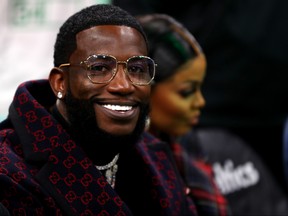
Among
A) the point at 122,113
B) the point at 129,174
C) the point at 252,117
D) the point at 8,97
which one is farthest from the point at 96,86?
the point at 252,117

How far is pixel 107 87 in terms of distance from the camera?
3.03 meters

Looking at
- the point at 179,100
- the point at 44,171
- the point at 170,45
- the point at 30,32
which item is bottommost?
the point at 30,32

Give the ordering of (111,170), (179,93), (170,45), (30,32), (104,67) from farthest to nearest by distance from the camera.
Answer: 1. (30,32)
2. (179,93)
3. (170,45)
4. (111,170)
5. (104,67)

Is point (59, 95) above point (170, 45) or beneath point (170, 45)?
above

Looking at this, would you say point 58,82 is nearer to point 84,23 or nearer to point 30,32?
point 84,23

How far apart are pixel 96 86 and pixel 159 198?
0.54m

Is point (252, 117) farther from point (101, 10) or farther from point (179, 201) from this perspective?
point (101, 10)

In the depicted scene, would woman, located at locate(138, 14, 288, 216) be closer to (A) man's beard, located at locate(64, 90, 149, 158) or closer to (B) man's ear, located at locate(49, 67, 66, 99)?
(A) man's beard, located at locate(64, 90, 149, 158)

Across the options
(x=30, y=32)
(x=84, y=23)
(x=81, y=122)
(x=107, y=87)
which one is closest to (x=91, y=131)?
(x=81, y=122)

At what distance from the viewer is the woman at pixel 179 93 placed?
4.17m

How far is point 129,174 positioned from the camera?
133 inches

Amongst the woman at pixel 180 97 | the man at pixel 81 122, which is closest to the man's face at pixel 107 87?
the man at pixel 81 122

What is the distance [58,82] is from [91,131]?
7.5 inches

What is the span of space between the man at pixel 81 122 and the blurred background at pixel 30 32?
3048 millimetres
